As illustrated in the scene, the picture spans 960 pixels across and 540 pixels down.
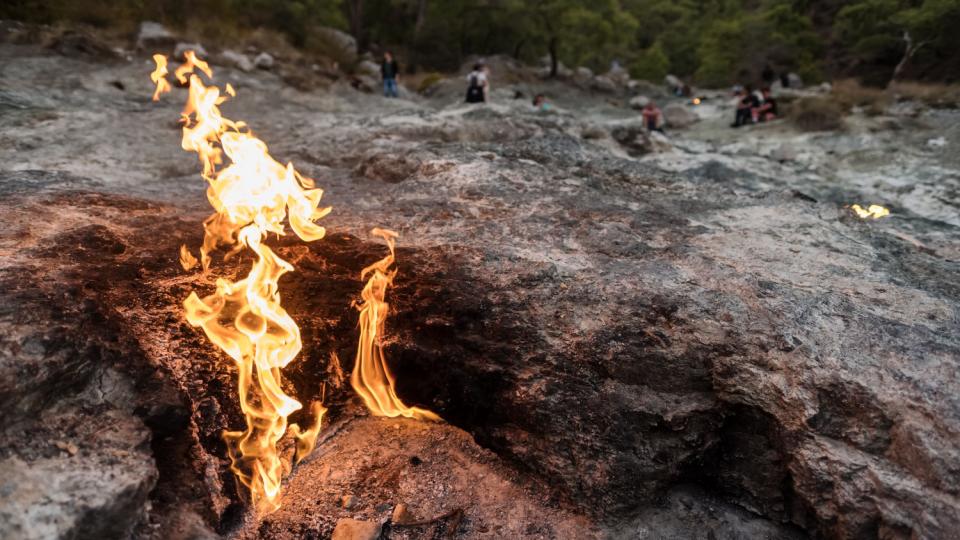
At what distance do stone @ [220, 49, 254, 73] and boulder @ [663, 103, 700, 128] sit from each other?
50.9 feet

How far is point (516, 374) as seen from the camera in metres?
3.68

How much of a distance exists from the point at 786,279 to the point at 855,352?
1.00 meters

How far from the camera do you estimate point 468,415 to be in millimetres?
3943

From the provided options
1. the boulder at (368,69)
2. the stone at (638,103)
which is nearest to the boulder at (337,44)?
the boulder at (368,69)

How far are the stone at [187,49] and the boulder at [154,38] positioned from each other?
0.26 m

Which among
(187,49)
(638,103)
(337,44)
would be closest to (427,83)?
(337,44)

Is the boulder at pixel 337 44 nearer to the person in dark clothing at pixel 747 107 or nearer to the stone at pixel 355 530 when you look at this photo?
the person in dark clothing at pixel 747 107

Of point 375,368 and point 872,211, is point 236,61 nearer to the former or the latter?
point 375,368

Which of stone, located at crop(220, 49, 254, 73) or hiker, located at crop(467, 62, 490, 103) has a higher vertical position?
hiker, located at crop(467, 62, 490, 103)

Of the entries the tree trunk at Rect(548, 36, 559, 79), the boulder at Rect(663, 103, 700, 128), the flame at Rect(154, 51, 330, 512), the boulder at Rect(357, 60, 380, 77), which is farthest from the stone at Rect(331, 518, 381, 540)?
the tree trunk at Rect(548, 36, 559, 79)

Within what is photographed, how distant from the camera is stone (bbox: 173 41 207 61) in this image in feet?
49.6

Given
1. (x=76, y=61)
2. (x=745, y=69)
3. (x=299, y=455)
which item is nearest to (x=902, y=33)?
(x=745, y=69)

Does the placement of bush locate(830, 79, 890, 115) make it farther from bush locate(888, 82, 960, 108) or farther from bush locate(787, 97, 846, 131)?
bush locate(888, 82, 960, 108)

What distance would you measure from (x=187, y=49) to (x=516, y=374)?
16543 millimetres
